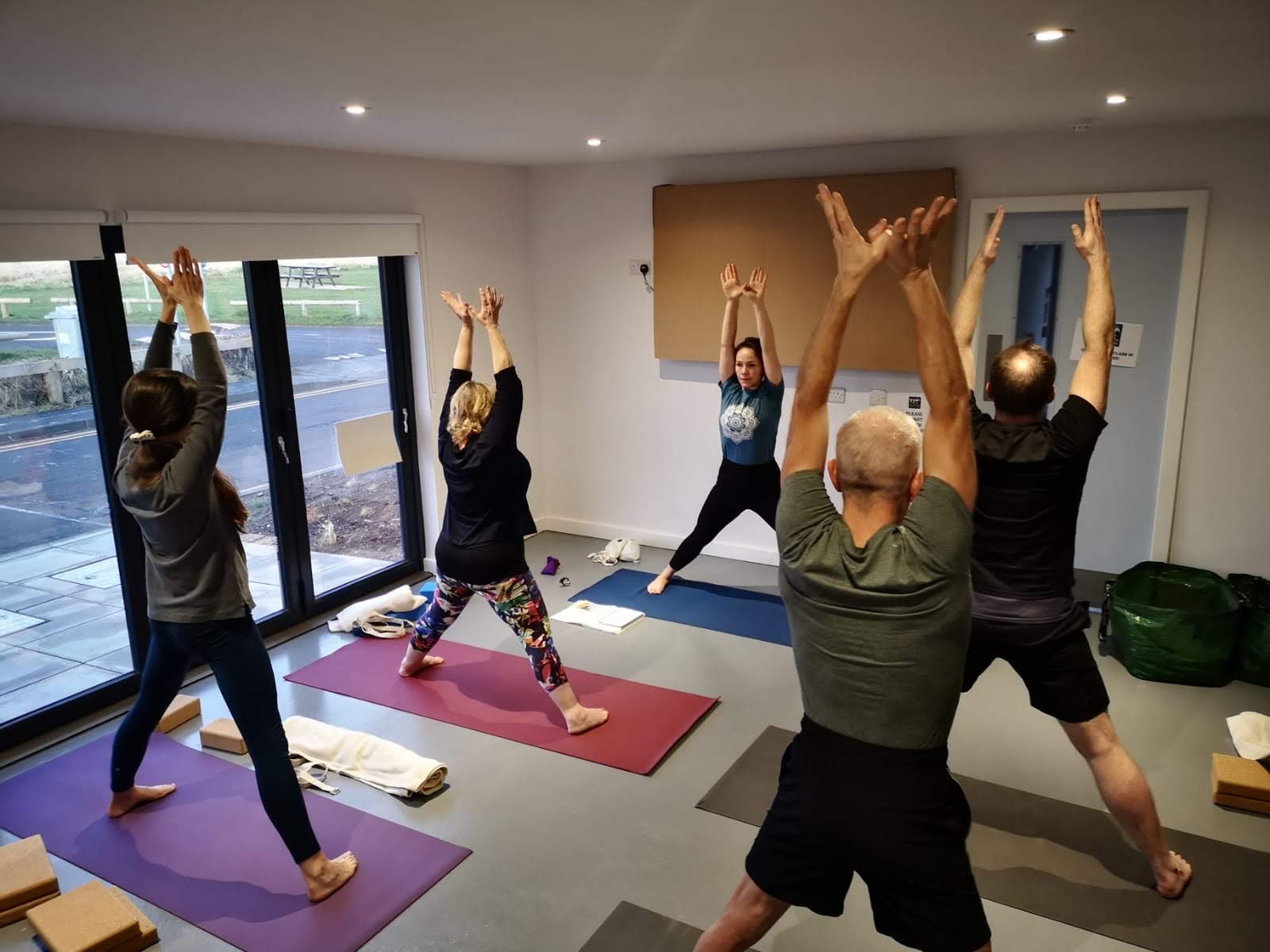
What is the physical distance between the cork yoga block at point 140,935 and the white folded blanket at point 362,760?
2.18 ft

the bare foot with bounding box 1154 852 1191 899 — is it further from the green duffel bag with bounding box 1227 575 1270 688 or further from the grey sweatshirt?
the grey sweatshirt

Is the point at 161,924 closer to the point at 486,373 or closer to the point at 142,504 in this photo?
the point at 142,504

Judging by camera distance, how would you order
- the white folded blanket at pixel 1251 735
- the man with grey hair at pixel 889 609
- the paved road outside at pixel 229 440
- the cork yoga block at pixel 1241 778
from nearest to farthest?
the man with grey hair at pixel 889 609 < the cork yoga block at pixel 1241 778 < the white folded blanket at pixel 1251 735 < the paved road outside at pixel 229 440

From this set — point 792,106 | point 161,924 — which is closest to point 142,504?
point 161,924

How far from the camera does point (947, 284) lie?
4.88 m

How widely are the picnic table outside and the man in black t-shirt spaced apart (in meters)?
3.38

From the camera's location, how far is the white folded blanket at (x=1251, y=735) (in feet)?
11.1

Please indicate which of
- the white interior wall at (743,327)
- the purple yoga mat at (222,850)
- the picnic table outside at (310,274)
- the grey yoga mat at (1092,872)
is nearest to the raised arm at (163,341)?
the purple yoga mat at (222,850)

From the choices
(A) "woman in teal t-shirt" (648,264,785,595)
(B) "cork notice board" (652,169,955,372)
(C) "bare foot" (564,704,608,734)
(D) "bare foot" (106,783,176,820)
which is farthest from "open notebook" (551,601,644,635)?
(D) "bare foot" (106,783,176,820)

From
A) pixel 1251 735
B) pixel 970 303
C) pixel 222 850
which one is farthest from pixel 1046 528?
pixel 222 850

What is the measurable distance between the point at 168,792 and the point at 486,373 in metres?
3.20

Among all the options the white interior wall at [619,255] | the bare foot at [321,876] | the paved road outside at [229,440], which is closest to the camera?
the bare foot at [321,876]

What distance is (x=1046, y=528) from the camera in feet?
8.18

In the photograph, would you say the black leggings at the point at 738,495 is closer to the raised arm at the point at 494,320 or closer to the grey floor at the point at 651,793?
the grey floor at the point at 651,793
